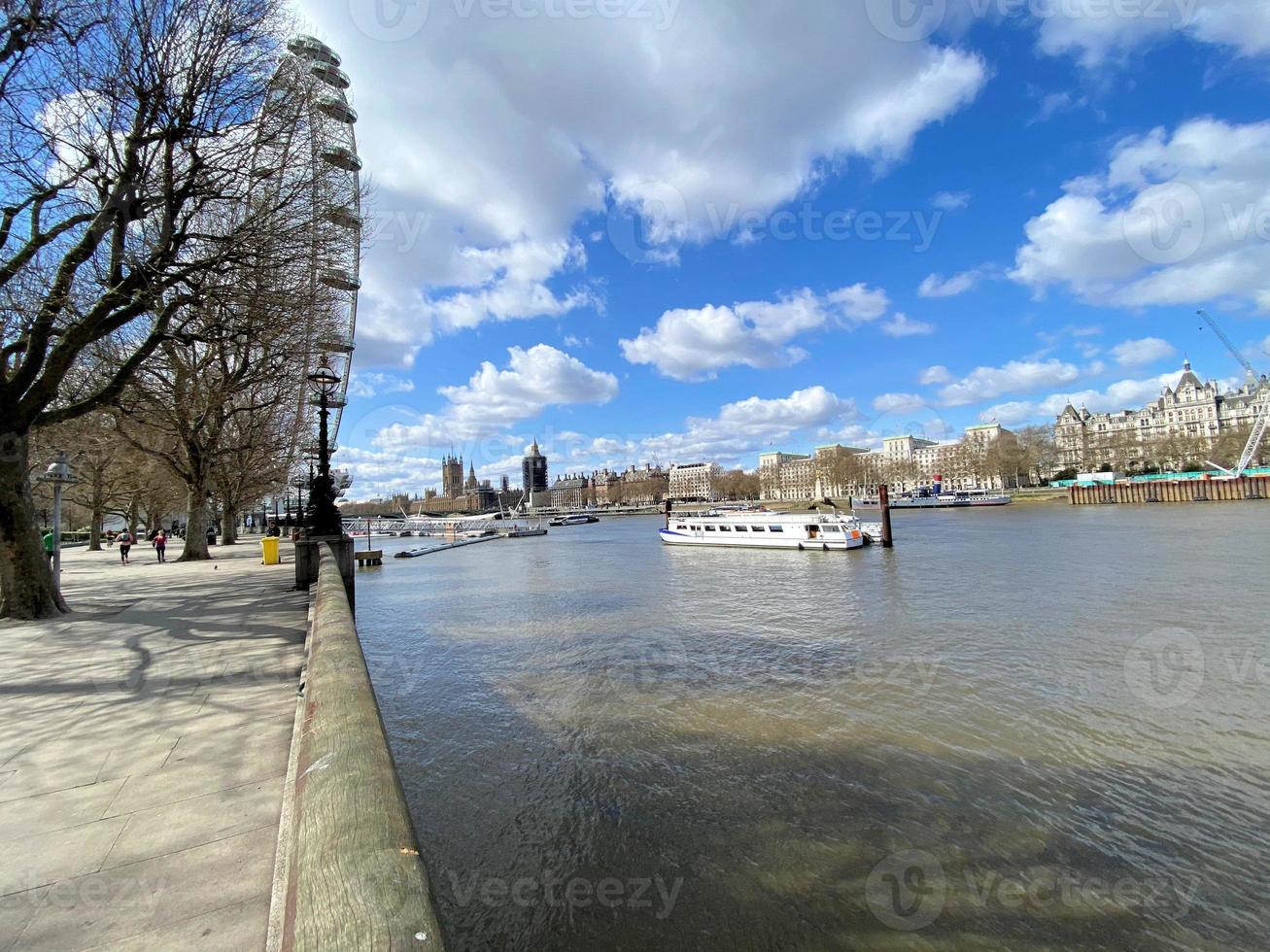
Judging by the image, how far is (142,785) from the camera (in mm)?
4105

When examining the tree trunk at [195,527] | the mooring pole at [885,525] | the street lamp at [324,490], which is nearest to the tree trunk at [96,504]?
the tree trunk at [195,527]

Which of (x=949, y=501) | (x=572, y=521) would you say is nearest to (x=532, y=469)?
(x=572, y=521)

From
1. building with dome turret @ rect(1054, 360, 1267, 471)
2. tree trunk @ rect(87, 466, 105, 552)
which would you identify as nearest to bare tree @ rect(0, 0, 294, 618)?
tree trunk @ rect(87, 466, 105, 552)

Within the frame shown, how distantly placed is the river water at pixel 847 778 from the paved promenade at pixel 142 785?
6.63 feet

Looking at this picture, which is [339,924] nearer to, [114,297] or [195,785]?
[195,785]

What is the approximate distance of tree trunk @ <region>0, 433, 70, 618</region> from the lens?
33.7 feet

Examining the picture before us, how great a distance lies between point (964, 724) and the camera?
8266 millimetres

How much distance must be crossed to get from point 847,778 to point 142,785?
6522 millimetres

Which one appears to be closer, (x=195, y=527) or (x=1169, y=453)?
(x=195, y=527)

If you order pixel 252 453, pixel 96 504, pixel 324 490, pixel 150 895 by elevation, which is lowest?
pixel 150 895

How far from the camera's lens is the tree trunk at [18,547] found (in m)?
10.3

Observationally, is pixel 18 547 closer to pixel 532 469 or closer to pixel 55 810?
pixel 55 810

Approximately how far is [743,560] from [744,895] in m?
29.7

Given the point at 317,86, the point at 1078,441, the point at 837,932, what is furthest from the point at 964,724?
the point at 1078,441
